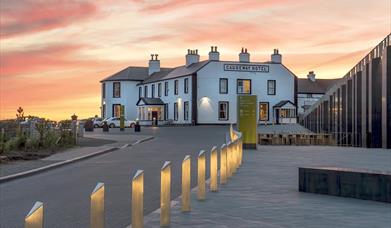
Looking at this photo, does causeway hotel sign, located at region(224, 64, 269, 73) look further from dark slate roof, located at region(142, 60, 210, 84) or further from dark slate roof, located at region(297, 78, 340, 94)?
dark slate roof, located at region(297, 78, 340, 94)

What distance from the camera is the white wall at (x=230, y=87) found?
70938 millimetres

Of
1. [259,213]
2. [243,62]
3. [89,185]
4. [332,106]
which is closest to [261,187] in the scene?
[259,213]

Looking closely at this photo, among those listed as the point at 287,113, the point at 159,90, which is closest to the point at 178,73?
the point at 159,90

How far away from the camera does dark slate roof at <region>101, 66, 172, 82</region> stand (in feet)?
284

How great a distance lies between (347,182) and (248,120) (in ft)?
49.2

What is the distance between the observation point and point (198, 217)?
29.2 ft

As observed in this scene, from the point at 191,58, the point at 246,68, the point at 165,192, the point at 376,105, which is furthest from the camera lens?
the point at 191,58

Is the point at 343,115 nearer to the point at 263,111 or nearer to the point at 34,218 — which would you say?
the point at 263,111

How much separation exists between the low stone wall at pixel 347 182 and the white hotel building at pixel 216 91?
58.3m

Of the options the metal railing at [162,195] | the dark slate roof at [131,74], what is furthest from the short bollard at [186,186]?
the dark slate roof at [131,74]

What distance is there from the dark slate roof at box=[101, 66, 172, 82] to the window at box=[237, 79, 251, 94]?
1838 cm

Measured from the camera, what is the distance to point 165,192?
8.02 meters

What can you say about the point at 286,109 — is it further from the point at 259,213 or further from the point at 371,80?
the point at 259,213

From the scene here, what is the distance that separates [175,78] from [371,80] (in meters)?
46.3
